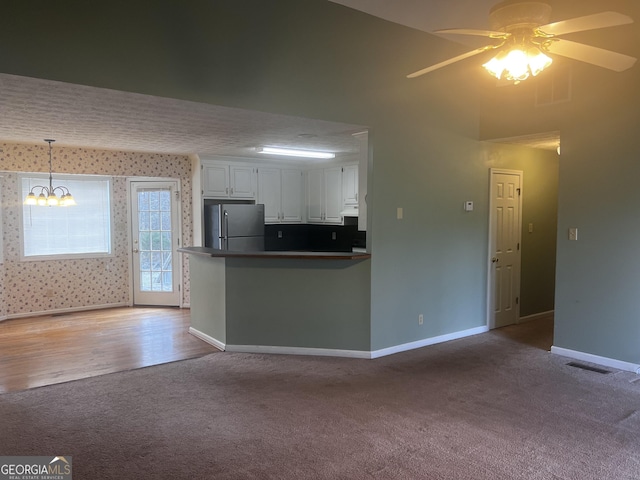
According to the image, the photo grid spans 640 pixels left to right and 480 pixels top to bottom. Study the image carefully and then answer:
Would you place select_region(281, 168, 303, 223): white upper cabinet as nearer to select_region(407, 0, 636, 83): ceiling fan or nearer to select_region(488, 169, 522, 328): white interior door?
select_region(488, 169, 522, 328): white interior door

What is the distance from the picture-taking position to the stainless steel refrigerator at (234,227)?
6195mm

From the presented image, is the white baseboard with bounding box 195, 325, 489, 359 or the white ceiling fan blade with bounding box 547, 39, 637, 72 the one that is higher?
the white ceiling fan blade with bounding box 547, 39, 637, 72

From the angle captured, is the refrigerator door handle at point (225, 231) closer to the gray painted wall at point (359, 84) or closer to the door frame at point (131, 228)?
the door frame at point (131, 228)

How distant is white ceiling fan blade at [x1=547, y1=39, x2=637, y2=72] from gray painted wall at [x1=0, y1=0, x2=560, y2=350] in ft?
5.71

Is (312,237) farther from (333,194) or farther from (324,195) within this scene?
(333,194)

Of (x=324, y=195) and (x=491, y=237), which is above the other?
(x=324, y=195)

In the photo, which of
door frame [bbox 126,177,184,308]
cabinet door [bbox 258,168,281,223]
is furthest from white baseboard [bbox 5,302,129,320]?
cabinet door [bbox 258,168,281,223]

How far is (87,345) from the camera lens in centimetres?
500

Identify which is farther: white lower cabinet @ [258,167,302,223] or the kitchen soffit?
white lower cabinet @ [258,167,302,223]

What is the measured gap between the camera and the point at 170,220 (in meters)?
7.01

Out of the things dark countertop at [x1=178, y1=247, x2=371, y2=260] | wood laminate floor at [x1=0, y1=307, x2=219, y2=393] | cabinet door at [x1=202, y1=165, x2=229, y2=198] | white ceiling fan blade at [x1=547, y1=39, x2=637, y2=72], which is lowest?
wood laminate floor at [x1=0, y1=307, x2=219, y2=393]

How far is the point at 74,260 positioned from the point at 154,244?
1.11 m

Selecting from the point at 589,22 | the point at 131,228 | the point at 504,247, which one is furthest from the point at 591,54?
the point at 131,228

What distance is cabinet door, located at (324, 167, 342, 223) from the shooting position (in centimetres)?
683
